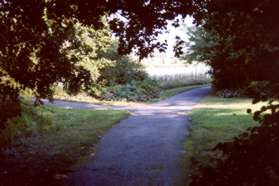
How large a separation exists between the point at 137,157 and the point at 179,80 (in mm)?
39424

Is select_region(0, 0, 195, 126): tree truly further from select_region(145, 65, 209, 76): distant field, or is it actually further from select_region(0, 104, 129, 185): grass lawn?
select_region(145, 65, 209, 76): distant field

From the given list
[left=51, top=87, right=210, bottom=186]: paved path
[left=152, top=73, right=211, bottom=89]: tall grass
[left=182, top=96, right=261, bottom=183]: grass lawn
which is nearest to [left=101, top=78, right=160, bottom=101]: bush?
[left=152, top=73, right=211, bottom=89]: tall grass

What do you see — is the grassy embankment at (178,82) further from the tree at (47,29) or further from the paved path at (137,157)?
the tree at (47,29)

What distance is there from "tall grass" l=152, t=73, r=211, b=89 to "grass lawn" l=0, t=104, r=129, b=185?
82.6 ft

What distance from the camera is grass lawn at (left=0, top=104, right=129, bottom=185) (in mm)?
9750

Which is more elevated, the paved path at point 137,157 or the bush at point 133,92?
the bush at point 133,92

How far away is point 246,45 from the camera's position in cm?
551

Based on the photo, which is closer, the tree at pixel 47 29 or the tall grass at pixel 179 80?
the tree at pixel 47 29

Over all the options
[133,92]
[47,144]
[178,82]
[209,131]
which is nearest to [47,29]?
[47,144]

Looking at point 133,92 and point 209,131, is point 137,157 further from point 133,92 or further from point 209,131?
point 133,92

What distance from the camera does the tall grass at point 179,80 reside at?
152ft

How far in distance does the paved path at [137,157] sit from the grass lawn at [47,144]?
472mm

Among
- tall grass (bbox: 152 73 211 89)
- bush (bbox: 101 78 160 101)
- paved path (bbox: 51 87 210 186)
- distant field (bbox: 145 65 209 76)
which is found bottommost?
paved path (bbox: 51 87 210 186)

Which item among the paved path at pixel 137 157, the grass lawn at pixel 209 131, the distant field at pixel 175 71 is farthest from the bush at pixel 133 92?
the paved path at pixel 137 157
